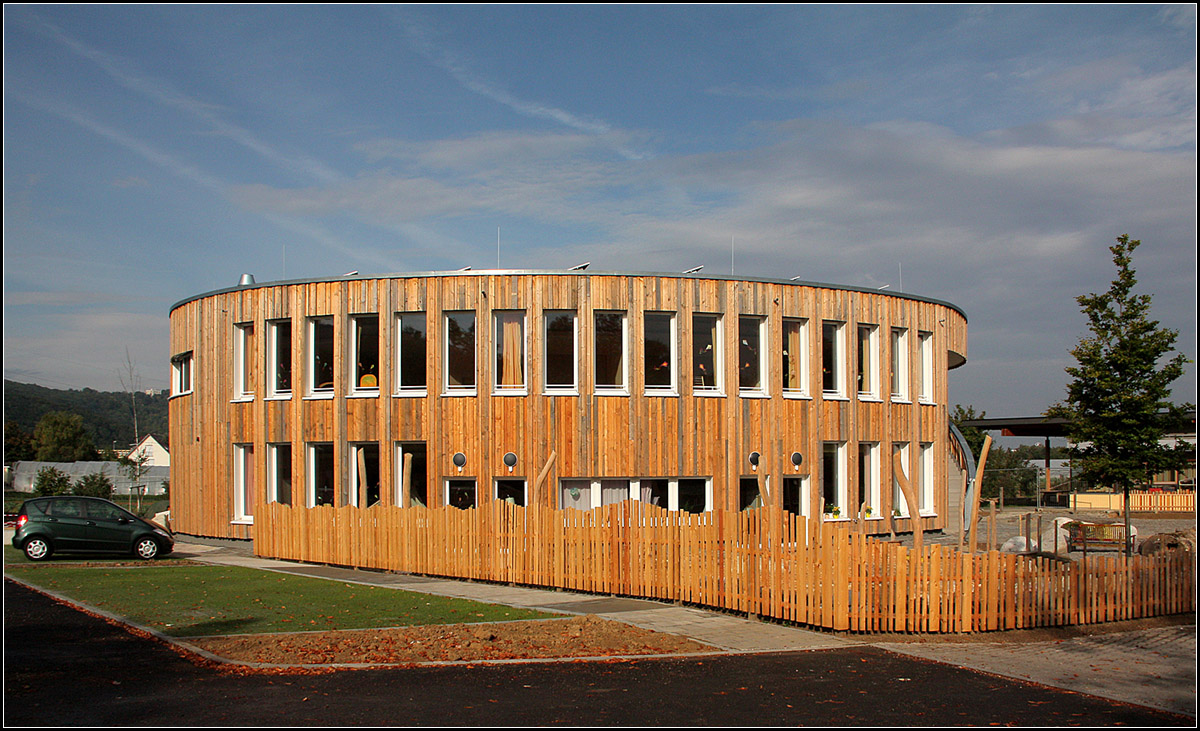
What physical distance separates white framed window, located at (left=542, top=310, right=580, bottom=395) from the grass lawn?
7572 millimetres

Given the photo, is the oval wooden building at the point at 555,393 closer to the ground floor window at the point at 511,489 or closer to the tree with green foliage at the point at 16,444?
the ground floor window at the point at 511,489

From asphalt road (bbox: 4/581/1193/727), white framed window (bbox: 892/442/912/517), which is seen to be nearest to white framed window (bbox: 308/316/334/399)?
asphalt road (bbox: 4/581/1193/727)

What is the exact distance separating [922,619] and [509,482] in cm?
1284

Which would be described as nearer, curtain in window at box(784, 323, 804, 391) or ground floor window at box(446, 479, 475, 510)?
ground floor window at box(446, 479, 475, 510)

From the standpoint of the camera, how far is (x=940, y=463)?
91.0ft

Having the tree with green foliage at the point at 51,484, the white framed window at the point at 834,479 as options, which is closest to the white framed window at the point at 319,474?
the white framed window at the point at 834,479

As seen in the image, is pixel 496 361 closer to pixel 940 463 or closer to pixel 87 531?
pixel 87 531

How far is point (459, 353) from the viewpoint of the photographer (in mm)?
23859

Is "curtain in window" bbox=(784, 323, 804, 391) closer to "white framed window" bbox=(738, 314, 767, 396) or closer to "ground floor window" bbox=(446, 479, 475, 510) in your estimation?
"white framed window" bbox=(738, 314, 767, 396)

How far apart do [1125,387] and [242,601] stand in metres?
23.2

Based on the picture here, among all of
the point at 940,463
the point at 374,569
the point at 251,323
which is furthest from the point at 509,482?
the point at 940,463

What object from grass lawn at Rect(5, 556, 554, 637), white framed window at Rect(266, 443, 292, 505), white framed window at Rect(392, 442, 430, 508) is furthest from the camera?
white framed window at Rect(266, 443, 292, 505)

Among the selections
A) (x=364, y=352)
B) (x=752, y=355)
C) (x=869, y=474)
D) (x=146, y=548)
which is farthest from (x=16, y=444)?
(x=869, y=474)

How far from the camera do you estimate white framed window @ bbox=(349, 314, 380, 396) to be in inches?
963
